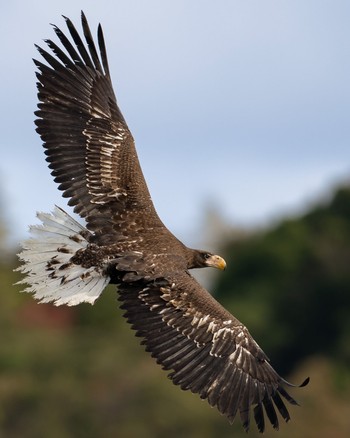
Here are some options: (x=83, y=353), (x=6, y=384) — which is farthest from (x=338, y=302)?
(x=6, y=384)

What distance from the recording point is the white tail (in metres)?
17.6

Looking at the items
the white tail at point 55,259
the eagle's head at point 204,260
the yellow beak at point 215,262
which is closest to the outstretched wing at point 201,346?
→ the white tail at point 55,259

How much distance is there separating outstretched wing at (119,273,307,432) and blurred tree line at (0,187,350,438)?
25.8 metres

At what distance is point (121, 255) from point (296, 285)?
200ft

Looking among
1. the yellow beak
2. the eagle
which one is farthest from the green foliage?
the eagle

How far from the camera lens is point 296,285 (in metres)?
77.9

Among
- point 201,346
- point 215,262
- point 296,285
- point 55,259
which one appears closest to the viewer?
point 201,346

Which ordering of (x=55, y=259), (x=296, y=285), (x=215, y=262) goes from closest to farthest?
(x=55, y=259)
(x=215, y=262)
(x=296, y=285)

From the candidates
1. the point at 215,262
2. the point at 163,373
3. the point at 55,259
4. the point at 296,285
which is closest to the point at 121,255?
the point at 55,259

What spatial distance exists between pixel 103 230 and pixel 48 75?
1816mm

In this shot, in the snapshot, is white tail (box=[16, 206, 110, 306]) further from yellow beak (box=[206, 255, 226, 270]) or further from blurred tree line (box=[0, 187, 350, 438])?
blurred tree line (box=[0, 187, 350, 438])

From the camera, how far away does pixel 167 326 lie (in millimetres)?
17078

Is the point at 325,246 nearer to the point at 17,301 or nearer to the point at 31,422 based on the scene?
the point at 17,301

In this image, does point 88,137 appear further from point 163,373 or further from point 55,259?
point 163,373
